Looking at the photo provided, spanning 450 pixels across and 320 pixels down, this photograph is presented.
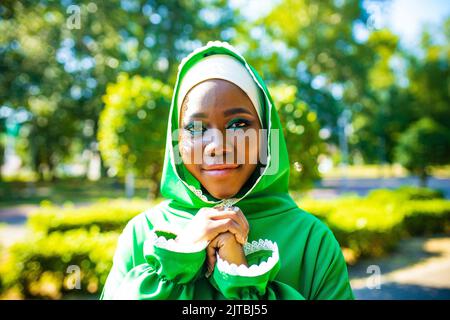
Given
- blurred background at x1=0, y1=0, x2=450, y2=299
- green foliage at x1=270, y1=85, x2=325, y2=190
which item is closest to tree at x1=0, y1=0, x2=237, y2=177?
blurred background at x1=0, y1=0, x2=450, y2=299

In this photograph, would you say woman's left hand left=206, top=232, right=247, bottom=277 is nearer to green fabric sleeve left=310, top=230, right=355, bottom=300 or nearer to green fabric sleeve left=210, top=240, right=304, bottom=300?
green fabric sleeve left=210, top=240, right=304, bottom=300

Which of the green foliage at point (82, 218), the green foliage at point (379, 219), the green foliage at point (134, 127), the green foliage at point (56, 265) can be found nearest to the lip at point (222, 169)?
the green foliage at point (56, 265)

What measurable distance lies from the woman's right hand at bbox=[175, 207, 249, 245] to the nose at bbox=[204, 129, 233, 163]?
209mm

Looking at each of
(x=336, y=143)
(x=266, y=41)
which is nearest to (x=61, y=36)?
(x=266, y=41)

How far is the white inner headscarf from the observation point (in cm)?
129

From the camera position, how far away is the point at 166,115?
6590mm

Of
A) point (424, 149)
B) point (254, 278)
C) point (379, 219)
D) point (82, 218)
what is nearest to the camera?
point (254, 278)

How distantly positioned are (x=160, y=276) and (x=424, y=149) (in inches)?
603

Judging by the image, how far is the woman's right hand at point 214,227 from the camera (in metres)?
1.10

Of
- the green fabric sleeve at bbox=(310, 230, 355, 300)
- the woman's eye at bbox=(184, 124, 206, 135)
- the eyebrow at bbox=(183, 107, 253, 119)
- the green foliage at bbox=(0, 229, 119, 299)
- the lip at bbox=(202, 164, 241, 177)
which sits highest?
the eyebrow at bbox=(183, 107, 253, 119)

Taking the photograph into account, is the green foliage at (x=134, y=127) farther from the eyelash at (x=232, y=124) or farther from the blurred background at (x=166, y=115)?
the eyelash at (x=232, y=124)

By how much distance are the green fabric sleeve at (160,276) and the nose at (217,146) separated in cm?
34

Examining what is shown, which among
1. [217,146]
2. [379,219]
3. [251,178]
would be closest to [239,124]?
[217,146]

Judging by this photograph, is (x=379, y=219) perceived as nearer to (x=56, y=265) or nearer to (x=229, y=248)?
(x=56, y=265)
